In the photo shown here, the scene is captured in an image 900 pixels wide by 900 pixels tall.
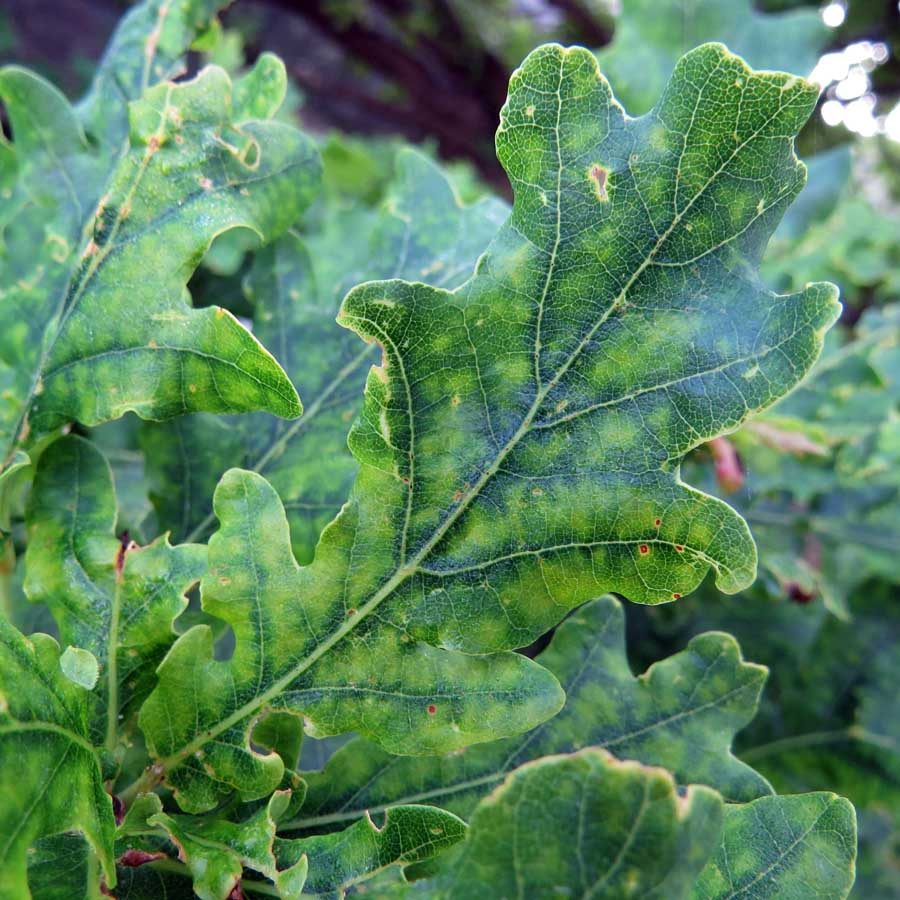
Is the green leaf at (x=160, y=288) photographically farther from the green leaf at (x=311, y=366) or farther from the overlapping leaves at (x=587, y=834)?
the overlapping leaves at (x=587, y=834)

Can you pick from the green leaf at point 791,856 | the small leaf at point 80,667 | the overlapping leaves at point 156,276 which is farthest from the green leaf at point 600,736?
the overlapping leaves at point 156,276

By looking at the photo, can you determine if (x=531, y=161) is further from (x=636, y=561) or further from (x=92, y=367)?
(x=92, y=367)

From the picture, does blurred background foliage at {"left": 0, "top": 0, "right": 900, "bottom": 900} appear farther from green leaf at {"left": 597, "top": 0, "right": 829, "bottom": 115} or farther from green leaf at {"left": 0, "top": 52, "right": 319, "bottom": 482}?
green leaf at {"left": 0, "top": 52, "right": 319, "bottom": 482}

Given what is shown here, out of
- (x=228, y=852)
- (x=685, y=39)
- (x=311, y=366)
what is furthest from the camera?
(x=685, y=39)

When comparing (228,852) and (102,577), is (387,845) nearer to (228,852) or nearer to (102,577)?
(228,852)

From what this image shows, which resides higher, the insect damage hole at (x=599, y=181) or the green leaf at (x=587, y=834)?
the insect damage hole at (x=599, y=181)

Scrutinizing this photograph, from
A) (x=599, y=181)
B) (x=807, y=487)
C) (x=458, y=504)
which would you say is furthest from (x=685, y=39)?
(x=458, y=504)

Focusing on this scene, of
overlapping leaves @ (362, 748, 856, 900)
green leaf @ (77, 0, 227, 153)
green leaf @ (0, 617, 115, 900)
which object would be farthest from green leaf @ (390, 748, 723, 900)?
green leaf @ (77, 0, 227, 153)
